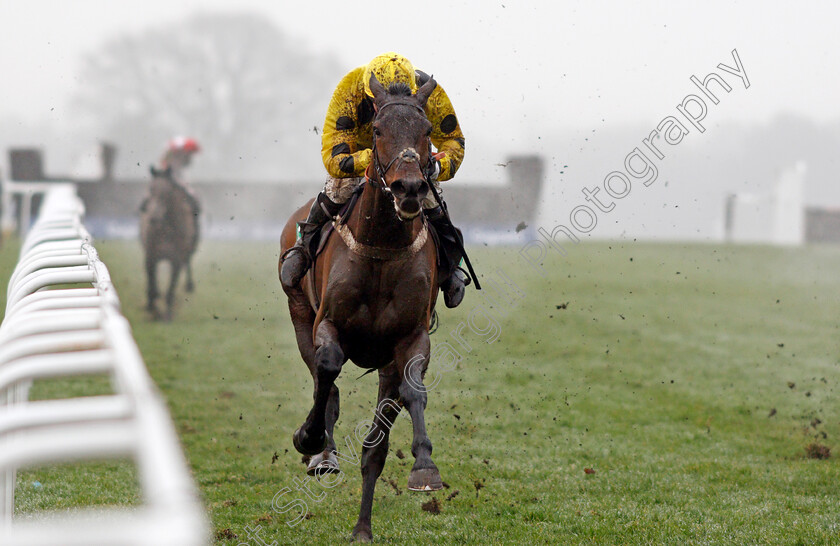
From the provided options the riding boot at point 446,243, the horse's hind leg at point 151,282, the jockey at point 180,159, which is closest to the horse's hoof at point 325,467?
the riding boot at point 446,243

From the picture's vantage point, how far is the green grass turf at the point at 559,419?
5383mm

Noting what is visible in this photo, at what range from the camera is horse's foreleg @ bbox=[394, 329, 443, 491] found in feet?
13.9

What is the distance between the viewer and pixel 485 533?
16.9 feet

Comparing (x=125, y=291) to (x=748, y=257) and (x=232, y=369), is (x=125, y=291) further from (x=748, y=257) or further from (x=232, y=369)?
(x=748, y=257)

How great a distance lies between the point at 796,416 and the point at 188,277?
9847 millimetres

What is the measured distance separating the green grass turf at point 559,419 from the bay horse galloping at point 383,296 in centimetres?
77

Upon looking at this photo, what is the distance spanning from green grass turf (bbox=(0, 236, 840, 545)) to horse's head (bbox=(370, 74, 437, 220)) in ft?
6.95

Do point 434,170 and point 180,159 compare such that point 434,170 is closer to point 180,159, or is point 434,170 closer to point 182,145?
point 182,145

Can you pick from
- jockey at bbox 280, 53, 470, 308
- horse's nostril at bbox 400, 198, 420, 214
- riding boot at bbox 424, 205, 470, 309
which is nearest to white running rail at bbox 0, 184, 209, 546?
horse's nostril at bbox 400, 198, 420, 214

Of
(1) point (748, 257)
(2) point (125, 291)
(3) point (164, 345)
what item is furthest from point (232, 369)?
(1) point (748, 257)

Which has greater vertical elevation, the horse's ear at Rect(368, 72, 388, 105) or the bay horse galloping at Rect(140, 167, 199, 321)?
the horse's ear at Rect(368, 72, 388, 105)

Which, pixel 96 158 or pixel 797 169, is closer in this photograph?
pixel 96 158

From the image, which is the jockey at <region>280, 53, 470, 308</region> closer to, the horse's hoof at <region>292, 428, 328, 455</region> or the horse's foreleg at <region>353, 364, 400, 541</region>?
the horse's foreleg at <region>353, 364, 400, 541</region>

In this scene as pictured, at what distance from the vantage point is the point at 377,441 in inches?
198
